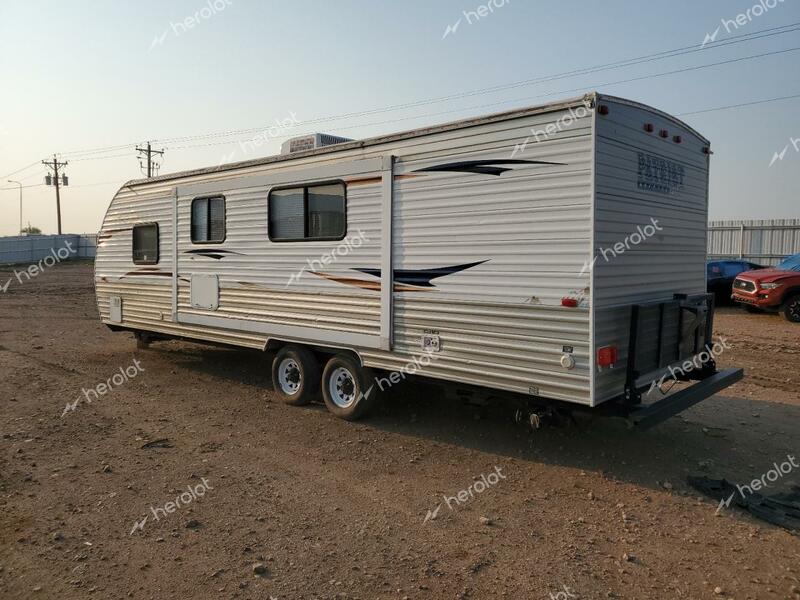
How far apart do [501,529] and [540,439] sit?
193 cm

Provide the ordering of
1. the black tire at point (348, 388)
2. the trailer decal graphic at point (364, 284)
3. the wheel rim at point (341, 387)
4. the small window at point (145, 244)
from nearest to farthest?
1. the trailer decal graphic at point (364, 284)
2. the black tire at point (348, 388)
3. the wheel rim at point (341, 387)
4. the small window at point (145, 244)

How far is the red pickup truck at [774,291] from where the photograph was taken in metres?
14.1

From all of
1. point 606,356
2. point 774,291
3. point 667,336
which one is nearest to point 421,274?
point 606,356

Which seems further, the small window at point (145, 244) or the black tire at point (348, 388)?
the small window at point (145, 244)

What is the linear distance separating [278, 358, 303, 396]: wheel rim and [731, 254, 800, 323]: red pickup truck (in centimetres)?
1179

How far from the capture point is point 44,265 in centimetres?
4128

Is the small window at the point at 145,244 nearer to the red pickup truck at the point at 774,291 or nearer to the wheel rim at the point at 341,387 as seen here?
the wheel rim at the point at 341,387

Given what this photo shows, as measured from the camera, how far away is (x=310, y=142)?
8.03 metres

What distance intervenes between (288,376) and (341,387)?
3.03 ft

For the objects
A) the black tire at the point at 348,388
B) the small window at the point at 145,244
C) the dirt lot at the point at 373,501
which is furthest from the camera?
the small window at the point at 145,244

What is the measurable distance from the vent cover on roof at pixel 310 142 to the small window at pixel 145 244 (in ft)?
8.74

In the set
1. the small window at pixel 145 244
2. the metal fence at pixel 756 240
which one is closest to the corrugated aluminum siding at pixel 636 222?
the small window at pixel 145 244

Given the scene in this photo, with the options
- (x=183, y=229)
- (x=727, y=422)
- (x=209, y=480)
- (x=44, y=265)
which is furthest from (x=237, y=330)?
(x=44, y=265)

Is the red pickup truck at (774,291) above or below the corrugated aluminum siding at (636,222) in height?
below
